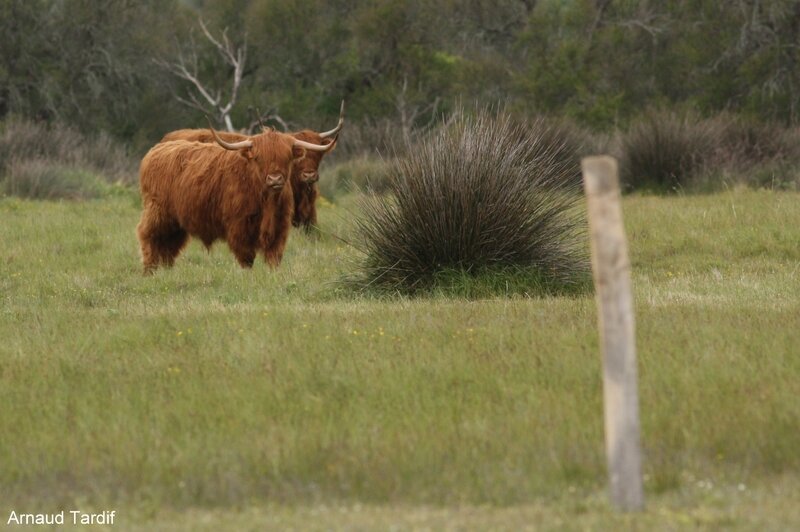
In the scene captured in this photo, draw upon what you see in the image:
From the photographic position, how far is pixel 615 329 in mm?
5504

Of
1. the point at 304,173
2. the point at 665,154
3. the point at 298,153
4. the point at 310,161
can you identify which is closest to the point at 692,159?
the point at 665,154

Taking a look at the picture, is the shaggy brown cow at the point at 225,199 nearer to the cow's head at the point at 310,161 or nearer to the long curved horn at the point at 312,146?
the long curved horn at the point at 312,146

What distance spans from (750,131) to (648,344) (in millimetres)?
16383

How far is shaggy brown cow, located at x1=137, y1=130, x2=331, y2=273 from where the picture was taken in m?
13.9

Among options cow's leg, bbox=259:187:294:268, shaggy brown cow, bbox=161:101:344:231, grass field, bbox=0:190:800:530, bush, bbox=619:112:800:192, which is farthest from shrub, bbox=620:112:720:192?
grass field, bbox=0:190:800:530

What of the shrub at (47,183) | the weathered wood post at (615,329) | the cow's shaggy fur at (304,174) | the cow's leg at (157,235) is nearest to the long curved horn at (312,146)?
the cow's shaggy fur at (304,174)

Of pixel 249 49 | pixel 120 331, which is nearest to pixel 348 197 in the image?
pixel 120 331

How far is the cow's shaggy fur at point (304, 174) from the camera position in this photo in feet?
52.0

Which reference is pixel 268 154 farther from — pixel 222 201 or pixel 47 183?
pixel 47 183

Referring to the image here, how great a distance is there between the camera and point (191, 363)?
8602mm

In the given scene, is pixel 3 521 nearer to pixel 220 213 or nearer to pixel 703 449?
pixel 703 449

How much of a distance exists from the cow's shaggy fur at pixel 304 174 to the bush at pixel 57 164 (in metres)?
6.94

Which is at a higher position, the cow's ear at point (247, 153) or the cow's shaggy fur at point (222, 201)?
the cow's ear at point (247, 153)

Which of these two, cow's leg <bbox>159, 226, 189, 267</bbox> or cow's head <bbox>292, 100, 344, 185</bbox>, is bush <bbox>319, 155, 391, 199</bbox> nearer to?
cow's head <bbox>292, 100, 344, 185</bbox>
